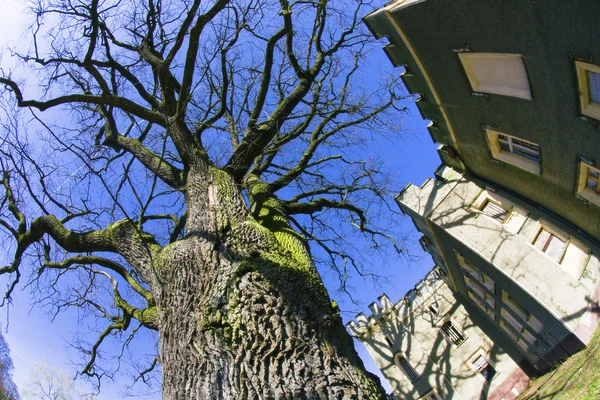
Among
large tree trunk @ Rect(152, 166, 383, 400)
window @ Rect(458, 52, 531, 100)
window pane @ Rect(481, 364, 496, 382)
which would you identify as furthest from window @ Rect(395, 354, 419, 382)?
large tree trunk @ Rect(152, 166, 383, 400)

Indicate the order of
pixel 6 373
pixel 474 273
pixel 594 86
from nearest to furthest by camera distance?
1. pixel 594 86
2. pixel 474 273
3. pixel 6 373

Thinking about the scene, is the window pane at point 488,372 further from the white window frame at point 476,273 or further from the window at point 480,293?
the white window frame at point 476,273

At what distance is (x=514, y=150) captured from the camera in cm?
1023

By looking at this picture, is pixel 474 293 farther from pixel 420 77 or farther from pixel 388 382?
pixel 420 77

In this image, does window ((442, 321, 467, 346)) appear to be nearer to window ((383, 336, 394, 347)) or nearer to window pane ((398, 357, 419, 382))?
window pane ((398, 357, 419, 382))

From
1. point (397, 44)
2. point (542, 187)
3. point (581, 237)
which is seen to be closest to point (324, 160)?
point (397, 44)

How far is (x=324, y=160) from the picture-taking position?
864 cm

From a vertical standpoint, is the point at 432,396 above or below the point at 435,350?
below

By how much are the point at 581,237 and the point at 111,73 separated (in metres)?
12.3

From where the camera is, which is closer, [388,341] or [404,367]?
[404,367]

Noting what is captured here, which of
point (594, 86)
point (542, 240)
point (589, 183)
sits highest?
point (594, 86)

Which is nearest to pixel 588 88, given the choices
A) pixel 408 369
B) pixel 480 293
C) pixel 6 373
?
pixel 480 293

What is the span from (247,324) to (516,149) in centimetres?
1004

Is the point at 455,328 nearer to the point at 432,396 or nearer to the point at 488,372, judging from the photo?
the point at 488,372
